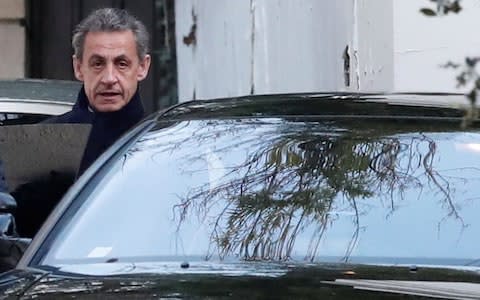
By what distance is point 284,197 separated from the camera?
380 cm

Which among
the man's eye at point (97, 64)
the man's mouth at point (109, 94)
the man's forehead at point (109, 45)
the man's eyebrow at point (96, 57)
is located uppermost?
the man's forehead at point (109, 45)

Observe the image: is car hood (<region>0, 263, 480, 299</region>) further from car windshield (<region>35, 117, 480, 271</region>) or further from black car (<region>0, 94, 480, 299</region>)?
car windshield (<region>35, 117, 480, 271</region>)

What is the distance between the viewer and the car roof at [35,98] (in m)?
6.23

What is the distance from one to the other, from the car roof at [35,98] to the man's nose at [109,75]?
2.49ft

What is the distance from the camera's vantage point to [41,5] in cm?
1150

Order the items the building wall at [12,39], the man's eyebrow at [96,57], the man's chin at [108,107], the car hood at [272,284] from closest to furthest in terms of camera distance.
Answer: the car hood at [272,284] < the man's chin at [108,107] < the man's eyebrow at [96,57] < the building wall at [12,39]

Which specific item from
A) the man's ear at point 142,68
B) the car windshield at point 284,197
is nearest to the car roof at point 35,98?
the man's ear at point 142,68

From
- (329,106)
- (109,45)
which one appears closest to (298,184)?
(329,106)

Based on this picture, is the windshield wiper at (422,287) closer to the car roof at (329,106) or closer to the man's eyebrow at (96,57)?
the car roof at (329,106)

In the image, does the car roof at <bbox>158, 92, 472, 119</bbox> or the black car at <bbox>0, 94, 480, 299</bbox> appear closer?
the black car at <bbox>0, 94, 480, 299</bbox>

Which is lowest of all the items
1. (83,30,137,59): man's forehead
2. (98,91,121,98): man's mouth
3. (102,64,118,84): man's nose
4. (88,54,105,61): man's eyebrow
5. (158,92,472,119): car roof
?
(158,92,472,119): car roof

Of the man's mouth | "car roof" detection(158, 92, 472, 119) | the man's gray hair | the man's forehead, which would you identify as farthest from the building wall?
"car roof" detection(158, 92, 472, 119)

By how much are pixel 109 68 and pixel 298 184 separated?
75.7 inches

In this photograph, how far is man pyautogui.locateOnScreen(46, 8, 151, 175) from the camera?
215 inches
